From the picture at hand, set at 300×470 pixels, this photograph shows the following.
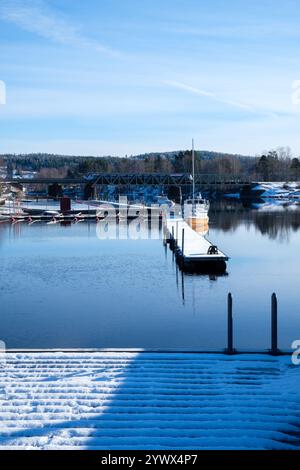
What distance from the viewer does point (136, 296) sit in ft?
65.7

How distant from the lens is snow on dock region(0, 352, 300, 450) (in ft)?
25.2

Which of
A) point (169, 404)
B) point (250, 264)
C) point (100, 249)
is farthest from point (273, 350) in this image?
point (100, 249)

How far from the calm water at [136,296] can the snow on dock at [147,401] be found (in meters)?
3.54

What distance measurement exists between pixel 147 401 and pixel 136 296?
11140mm

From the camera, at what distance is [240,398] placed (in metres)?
8.94

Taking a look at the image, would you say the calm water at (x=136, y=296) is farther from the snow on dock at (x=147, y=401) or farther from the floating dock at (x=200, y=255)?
the snow on dock at (x=147, y=401)

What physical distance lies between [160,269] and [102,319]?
956 centimetres

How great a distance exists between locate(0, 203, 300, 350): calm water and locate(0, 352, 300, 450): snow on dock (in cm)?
354

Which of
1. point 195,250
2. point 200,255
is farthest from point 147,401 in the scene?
point 195,250

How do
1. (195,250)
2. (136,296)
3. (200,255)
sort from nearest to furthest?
(136,296), (200,255), (195,250)

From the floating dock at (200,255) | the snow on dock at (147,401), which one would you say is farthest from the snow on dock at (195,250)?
the snow on dock at (147,401)

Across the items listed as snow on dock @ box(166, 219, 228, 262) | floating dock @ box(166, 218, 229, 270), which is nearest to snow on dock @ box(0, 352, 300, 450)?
floating dock @ box(166, 218, 229, 270)

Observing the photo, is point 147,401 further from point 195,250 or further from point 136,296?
point 195,250
